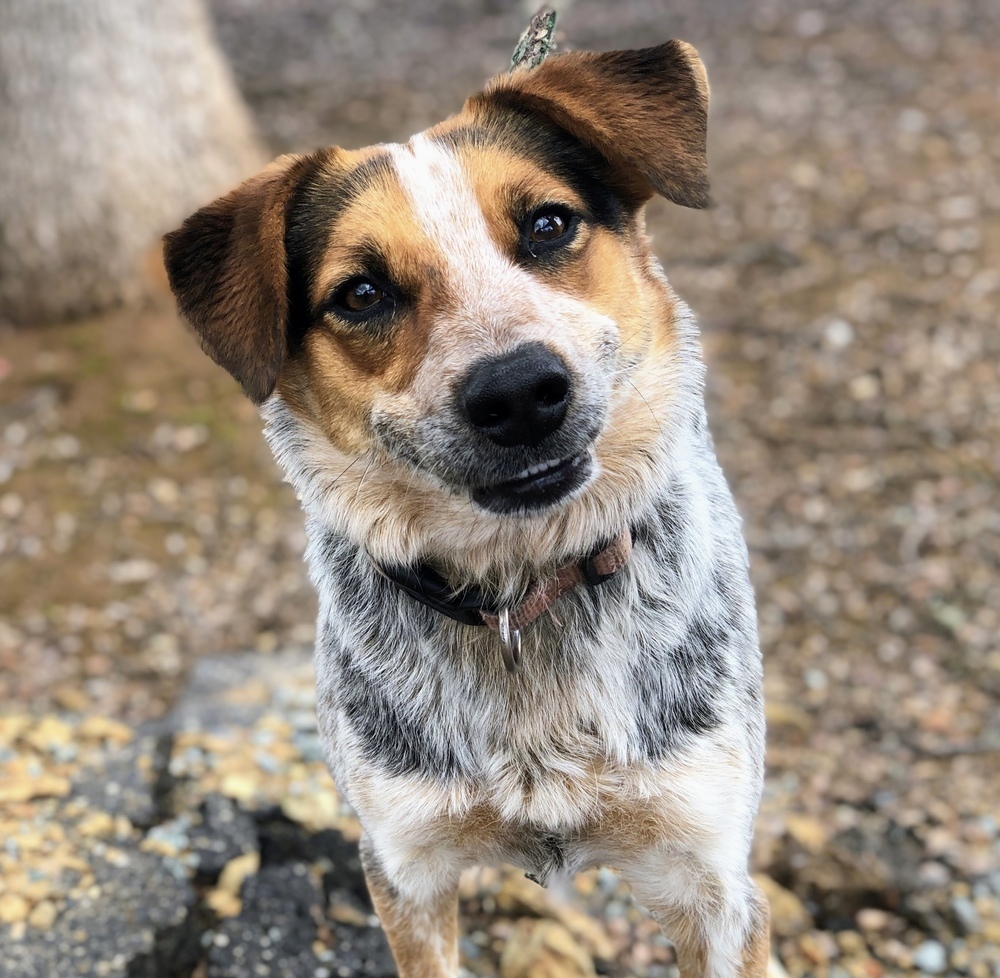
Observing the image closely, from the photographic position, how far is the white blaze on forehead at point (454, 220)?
276 cm

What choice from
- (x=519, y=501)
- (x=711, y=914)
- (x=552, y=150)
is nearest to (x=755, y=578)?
(x=711, y=914)

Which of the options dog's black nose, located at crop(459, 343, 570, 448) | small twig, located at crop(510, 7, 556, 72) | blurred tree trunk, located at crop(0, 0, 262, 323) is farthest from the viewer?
blurred tree trunk, located at crop(0, 0, 262, 323)

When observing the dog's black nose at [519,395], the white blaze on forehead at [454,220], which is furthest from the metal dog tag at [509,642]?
the white blaze on forehead at [454,220]

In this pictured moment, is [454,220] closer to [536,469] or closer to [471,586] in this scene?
[536,469]

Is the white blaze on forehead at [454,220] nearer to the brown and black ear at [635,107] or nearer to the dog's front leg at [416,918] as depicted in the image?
the brown and black ear at [635,107]

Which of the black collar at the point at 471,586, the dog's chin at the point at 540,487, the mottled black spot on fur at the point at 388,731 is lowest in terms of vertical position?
the mottled black spot on fur at the point at 388,731

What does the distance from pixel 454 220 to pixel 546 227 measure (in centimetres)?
25

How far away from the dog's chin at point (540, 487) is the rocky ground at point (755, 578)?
196 centimetres

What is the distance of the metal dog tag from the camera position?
2.71 meters

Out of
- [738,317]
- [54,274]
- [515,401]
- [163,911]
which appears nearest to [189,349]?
[54,274]

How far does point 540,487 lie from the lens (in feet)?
8.57

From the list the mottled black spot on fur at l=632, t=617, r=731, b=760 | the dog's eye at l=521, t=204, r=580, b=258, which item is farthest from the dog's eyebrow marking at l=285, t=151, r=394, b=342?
the mottled black spot on fur at l=632, t=617, r=731, b=760

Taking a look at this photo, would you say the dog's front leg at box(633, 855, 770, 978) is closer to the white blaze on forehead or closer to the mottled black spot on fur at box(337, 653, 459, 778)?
the mottled black spot on fur at box(337, 653, 459, 778)

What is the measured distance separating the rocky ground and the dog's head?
1827mm
